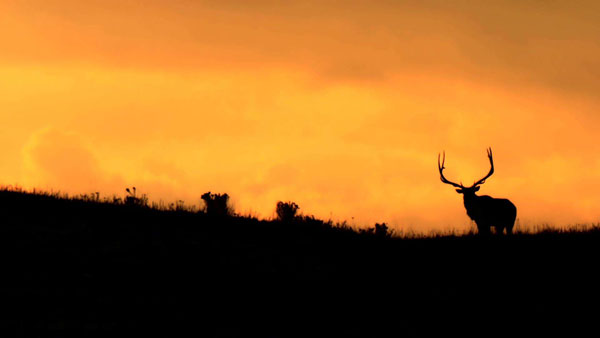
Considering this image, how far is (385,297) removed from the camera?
17.0 metres

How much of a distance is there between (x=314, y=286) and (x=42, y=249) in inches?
215

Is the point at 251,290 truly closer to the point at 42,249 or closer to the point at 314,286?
the point at 314,286

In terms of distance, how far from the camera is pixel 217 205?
24.6m

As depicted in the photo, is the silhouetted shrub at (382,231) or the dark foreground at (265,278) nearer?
the dark foreground at (265,278)

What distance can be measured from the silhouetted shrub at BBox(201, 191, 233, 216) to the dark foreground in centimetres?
73

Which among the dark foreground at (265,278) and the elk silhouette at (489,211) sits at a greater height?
the elk silhouette at (489,211)

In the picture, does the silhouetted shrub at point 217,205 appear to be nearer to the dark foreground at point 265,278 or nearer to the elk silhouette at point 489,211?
the dark foreground at point 265,278

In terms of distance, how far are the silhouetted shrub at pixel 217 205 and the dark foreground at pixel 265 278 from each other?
0.73 m

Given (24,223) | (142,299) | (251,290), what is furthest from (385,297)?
(24,223)

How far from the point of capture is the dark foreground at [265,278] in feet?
48.1

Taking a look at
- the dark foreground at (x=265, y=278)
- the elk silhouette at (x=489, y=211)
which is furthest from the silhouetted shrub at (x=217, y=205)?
the elk silhouette at (x=489, y=211)

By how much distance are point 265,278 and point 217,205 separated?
7.32 metres

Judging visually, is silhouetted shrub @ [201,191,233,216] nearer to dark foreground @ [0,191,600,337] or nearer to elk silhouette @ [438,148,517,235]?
dark foreground @ [0,191,600,337]

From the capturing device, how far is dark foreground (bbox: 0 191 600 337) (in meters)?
14.7
